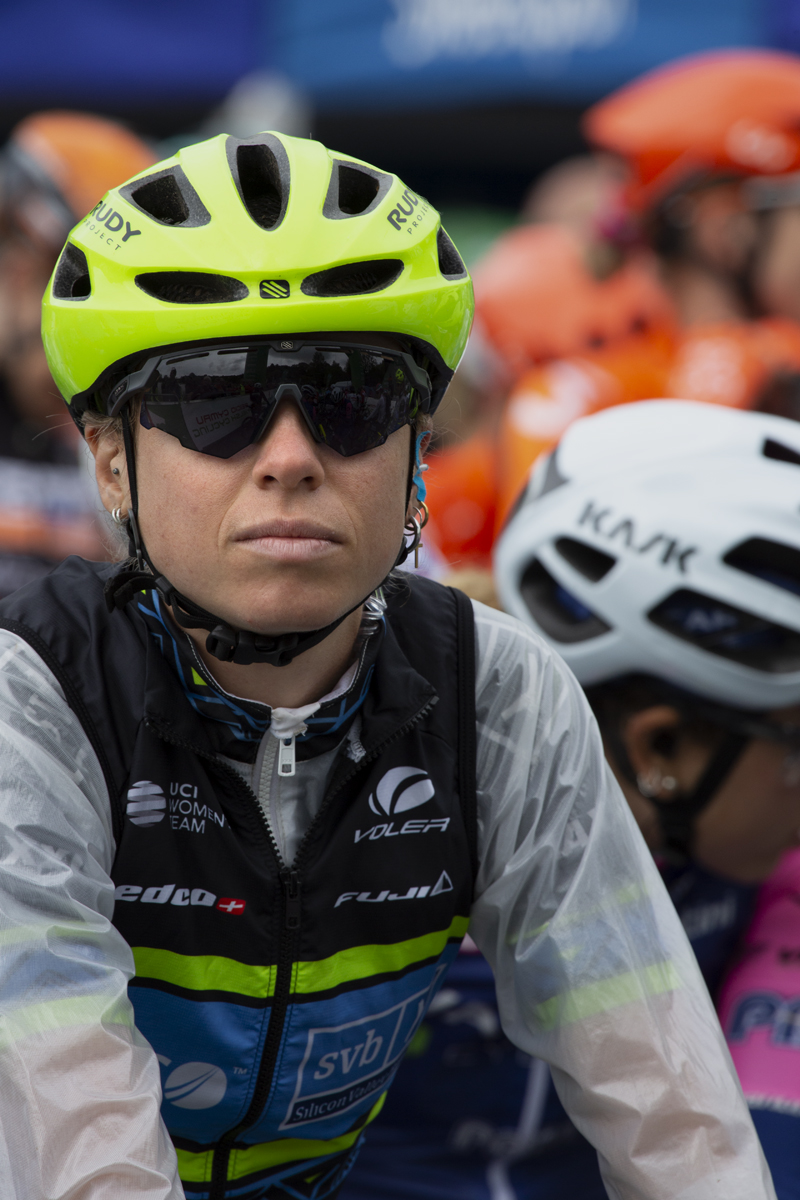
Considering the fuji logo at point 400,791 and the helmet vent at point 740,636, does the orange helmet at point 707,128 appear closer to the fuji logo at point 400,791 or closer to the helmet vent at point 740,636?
the helmet vent at point 740,636

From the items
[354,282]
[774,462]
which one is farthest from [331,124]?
[354,282]

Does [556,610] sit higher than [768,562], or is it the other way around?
[768,562]

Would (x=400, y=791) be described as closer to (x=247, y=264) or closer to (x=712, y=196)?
(x=247, y=264)

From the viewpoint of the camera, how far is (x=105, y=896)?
1.73 meters

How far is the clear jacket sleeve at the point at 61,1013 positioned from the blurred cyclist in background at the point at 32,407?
4.12m

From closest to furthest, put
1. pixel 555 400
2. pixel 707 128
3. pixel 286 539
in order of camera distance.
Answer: pixel 286 539
pixel 555 400
pixel 707 128

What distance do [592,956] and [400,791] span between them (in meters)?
0.38

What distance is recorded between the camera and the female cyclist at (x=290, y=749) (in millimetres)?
1794

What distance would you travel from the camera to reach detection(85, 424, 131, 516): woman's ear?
2.02m

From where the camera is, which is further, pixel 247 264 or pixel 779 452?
pixel 779 452

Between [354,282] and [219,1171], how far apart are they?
140 cm

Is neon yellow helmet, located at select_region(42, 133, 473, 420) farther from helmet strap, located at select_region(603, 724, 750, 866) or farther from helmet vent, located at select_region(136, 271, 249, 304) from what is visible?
helmet strap, located at select_region(603, 724, 750, 866)

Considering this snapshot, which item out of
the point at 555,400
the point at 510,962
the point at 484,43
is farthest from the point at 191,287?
the point at 484,43

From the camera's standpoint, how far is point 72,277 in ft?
6.57
